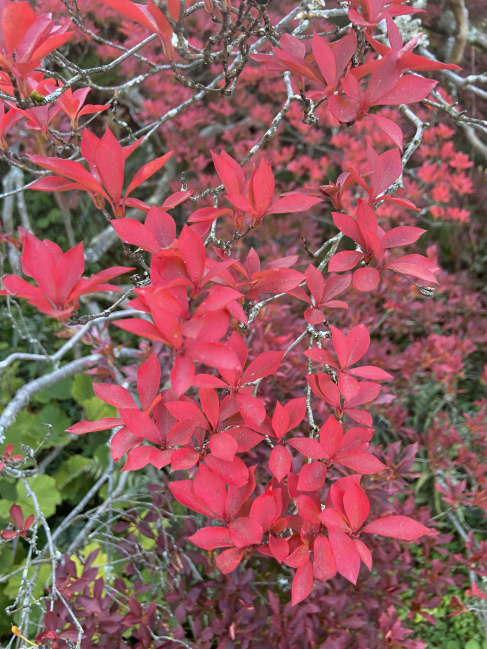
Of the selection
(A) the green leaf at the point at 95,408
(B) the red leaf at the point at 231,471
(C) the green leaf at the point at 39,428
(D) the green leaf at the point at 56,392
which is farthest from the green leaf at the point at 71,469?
(B) the red leaf at the point at 231,471

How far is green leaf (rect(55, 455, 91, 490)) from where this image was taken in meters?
2.32

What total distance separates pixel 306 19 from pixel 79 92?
63 cm

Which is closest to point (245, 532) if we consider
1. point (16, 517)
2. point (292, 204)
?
point (292, 204)

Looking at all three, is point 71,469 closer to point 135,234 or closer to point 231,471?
point 231,471

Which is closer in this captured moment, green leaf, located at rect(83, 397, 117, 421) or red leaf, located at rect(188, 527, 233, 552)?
red leaf, located at rect(188, 527, 233, 552)

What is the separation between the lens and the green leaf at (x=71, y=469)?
2324 mm

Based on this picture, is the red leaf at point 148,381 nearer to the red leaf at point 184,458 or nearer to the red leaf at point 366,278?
the red leaf at point 184,458

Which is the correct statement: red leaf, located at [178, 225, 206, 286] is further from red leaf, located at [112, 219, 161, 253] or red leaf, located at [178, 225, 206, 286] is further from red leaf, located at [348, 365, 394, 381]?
red leaf, located at [348, 365, 394, 381]

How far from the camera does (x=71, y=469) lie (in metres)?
2.36

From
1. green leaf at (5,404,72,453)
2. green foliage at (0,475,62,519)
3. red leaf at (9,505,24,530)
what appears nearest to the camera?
red leaf at (9,505,24,530)

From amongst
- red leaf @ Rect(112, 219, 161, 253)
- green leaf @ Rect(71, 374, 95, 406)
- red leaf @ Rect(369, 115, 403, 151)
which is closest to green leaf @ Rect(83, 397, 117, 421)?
green leaf @ Rect(71, 374, 95, 406)

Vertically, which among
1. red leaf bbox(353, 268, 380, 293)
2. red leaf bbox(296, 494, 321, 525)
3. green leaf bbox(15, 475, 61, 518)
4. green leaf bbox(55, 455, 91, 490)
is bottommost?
green leaf bbox(55, 455, 91, 490)

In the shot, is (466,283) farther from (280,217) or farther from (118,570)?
(118,570)

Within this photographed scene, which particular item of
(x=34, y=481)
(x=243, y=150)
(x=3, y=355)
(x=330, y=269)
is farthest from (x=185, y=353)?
(x=3, y=355)
